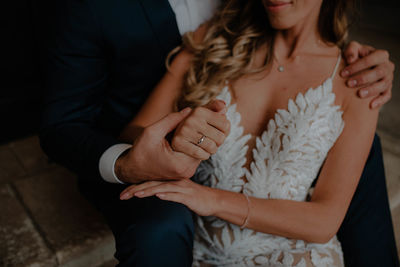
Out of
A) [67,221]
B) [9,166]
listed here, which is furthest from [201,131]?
[9,166]

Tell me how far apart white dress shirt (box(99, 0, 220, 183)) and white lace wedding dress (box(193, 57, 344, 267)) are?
0.34 m

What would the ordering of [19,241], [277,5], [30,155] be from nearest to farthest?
[277,5], [19,241], [30,155]

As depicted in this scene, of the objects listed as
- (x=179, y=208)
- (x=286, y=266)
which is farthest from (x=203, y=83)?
(x=286, y=266)

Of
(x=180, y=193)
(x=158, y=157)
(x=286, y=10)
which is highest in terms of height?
(x=286, y=10)

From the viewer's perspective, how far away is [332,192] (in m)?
1.05

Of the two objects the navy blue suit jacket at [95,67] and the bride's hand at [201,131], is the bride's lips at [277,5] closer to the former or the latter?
the navy blue suit jacket at [95,67]

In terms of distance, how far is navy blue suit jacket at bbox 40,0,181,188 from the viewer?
3.43ft

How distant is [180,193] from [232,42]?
691mm

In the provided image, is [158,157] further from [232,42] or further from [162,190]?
[232,42]

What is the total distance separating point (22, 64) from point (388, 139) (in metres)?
2.47

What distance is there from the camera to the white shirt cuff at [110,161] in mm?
973

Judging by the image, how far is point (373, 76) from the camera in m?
1.09

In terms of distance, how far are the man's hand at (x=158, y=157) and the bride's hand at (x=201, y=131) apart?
0.07 feet

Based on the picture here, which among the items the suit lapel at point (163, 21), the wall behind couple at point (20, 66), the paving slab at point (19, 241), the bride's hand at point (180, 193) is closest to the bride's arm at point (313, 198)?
the bride's hand at point (180, 193)
